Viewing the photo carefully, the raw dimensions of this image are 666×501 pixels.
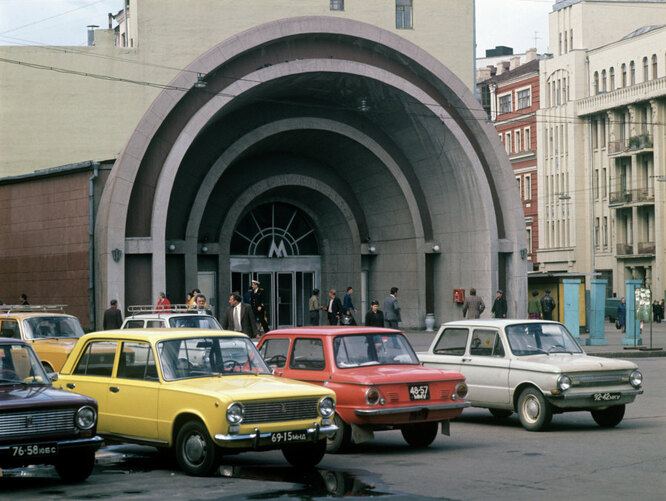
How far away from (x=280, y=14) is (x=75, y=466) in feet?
124

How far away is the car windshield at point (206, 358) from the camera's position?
38.5ft

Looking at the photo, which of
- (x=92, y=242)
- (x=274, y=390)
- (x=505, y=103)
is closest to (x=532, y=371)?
(x=274, y=390)

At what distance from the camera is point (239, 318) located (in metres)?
22.9

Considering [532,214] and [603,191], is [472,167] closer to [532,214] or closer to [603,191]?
[603,191]

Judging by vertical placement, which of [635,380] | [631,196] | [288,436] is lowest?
[288,436]

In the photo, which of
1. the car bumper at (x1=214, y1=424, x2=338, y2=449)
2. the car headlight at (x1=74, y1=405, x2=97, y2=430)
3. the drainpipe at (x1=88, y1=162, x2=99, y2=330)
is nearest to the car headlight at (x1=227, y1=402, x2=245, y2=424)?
the car bumper at (x1=214, y1=424, x2=338, y2=449)

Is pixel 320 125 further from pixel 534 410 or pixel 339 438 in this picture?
pixel 339 438

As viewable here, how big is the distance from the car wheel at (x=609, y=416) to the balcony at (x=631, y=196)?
5547cm

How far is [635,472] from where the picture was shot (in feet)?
35.9

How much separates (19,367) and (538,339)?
7.61 meters

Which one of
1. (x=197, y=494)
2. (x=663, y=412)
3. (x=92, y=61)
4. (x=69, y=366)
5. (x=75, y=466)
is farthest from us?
(x=92, y=61)

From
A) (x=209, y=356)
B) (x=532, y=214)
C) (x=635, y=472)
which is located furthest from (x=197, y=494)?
(x=532, y=214)

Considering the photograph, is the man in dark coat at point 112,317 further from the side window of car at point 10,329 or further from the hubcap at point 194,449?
the hubcap at point 194,449

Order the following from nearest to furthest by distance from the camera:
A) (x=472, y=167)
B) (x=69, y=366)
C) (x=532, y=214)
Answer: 1. (x=69, y=366)
2. (x=472, y=167)
3. (x=532, y=214)
